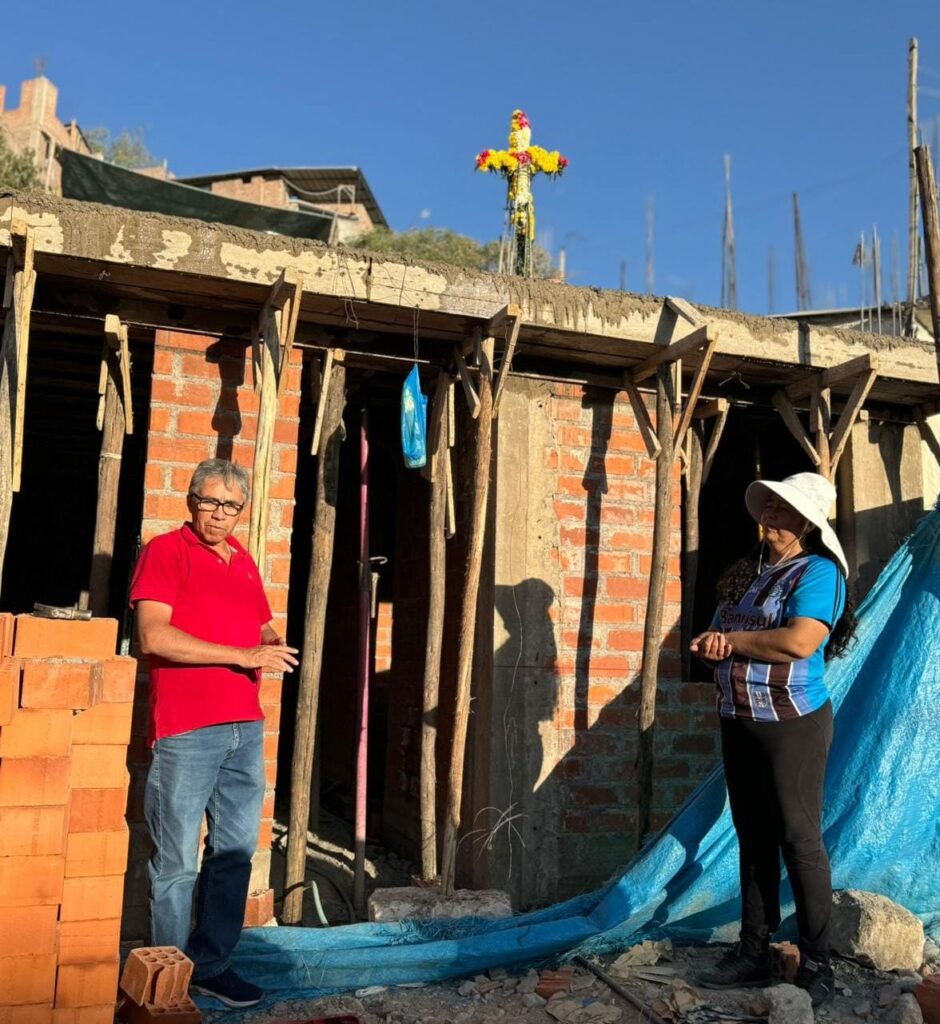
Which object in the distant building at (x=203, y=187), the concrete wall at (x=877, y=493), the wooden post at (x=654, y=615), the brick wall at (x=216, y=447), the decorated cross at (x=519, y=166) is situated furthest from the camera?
the distant building at (x=203, y=187)

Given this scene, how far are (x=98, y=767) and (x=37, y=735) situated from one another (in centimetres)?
20

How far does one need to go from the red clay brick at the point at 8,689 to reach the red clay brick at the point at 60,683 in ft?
0.06

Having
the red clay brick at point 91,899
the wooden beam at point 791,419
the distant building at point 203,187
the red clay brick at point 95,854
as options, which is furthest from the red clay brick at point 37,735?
the distant building at point 203,187

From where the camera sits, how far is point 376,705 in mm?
7367

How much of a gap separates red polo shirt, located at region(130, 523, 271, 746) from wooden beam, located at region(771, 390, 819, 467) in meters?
2.92

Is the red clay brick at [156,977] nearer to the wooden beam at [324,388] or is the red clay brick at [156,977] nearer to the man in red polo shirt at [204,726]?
the man in red polo shirt at [204,726]

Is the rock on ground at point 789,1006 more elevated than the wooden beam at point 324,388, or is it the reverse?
the wooden beam at point 324,388

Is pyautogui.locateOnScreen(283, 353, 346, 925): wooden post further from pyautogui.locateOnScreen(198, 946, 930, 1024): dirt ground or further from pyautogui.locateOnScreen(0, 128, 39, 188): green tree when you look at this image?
pyautogui.locateOnScreen(0, 128, 39, 188): green tree

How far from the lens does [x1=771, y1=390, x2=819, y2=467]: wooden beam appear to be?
505 centimetres

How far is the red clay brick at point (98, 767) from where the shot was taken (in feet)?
9.57

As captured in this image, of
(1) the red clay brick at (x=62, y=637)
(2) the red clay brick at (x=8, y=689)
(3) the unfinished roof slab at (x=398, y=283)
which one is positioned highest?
(3) the unfinished roof slab at (x=398, y=283)

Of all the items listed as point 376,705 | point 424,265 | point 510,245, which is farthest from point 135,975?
point 510,245

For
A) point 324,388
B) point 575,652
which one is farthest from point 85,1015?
point 575,652

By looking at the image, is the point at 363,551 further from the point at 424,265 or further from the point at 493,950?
the point at 493,950
